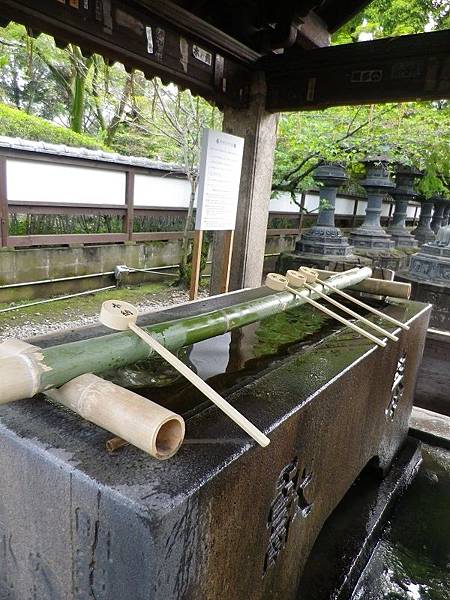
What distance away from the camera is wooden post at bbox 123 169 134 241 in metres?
8.67

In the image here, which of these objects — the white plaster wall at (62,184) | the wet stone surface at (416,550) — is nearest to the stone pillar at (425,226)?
the white plaster wall at (62,184)

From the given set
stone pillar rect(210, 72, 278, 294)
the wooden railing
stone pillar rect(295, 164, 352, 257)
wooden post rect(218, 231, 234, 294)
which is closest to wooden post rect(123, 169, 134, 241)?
the wooden railing

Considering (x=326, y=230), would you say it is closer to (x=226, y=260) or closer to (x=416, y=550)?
(x=226, y=260)

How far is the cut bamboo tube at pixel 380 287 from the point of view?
3.32m

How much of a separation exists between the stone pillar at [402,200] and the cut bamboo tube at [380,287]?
28.5ft

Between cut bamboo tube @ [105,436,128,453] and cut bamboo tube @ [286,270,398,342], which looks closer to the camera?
cut bamboo tube @ [105,436,128,453]

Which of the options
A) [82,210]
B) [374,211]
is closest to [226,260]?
[82,210]

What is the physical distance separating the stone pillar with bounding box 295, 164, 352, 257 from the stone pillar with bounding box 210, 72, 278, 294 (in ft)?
10.8

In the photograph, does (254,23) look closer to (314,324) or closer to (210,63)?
(210,63)

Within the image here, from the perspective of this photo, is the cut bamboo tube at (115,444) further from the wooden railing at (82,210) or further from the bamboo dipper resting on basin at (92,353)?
the wooden railing at (82,210)

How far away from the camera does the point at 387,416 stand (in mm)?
2850

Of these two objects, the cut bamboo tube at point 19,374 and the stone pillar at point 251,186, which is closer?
the cut bamboo tube at point 19,374

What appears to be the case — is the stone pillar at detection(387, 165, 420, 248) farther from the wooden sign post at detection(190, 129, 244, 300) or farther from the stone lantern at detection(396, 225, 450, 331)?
the wooden sign post at detection(190, 129, 244, 300)

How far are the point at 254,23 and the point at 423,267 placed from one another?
3.91 meters
